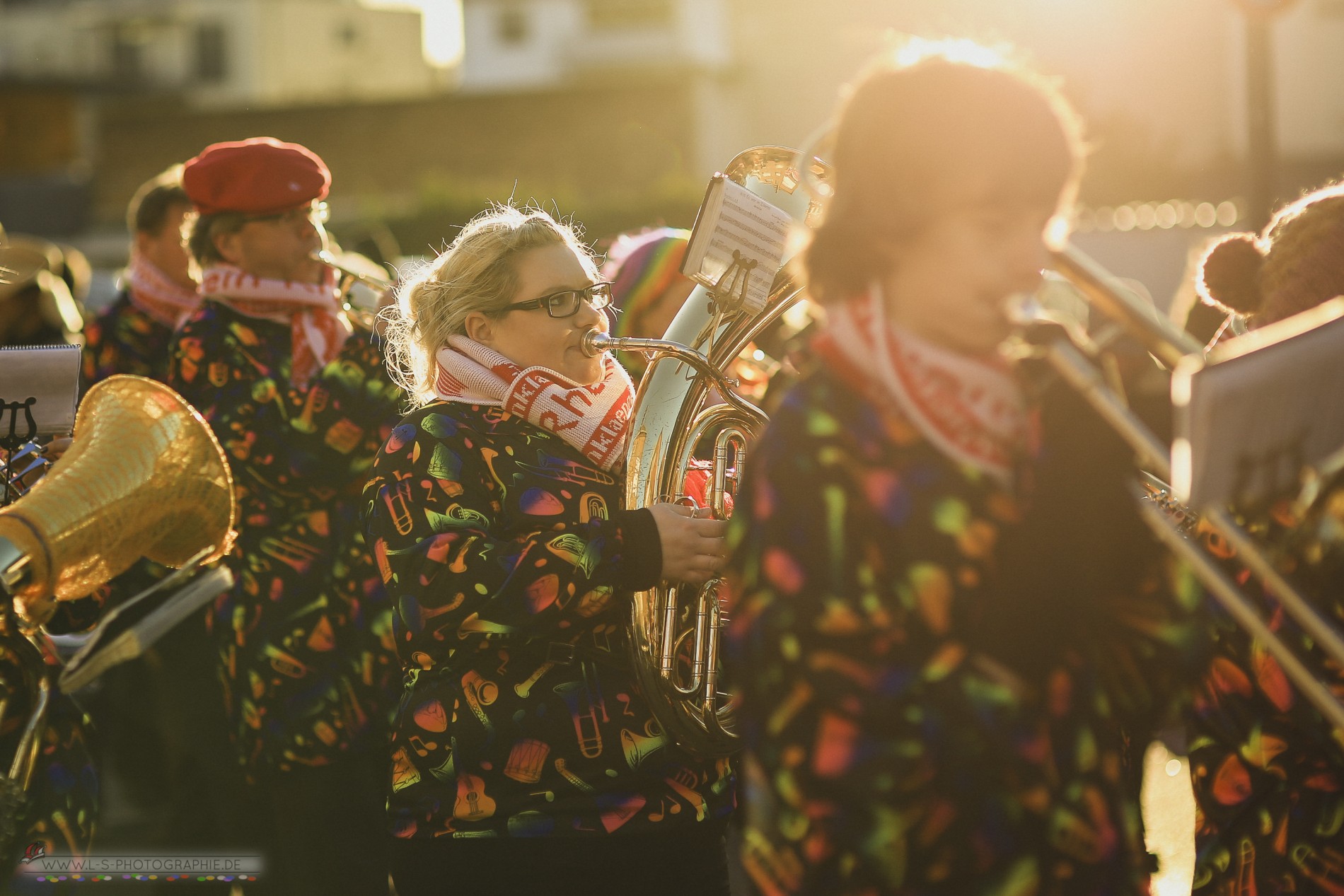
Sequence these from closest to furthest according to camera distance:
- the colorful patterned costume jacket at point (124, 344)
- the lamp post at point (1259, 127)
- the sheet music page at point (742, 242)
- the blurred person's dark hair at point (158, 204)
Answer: the sheet music page at point (742, 242) < the colorful patterned costume jacket at point (124, 344) < the blurred person's dark hair at point (158, 204) < the lamp post at point (1259, 127)

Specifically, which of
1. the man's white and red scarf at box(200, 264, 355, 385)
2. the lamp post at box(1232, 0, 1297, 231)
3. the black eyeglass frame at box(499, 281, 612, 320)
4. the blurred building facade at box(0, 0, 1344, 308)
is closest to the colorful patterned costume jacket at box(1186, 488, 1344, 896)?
the black eyeglass frame at box(499, 281, 612, 320)

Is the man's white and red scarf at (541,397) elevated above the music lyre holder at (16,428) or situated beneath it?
elevated above

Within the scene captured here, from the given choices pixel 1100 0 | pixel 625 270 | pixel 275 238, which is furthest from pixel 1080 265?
pixel 1100 0

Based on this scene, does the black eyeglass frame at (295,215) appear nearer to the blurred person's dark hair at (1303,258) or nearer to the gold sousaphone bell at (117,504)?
the gold sousaphone bell at (117,504)

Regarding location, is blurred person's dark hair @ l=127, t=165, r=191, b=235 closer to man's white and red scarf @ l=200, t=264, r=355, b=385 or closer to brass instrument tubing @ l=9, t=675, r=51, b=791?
man's white and red scarf @ l=200, t=264, r=355, b=385

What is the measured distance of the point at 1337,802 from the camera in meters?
2.20

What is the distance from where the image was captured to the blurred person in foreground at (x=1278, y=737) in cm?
218

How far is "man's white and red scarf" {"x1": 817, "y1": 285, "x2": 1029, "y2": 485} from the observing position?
153 cm

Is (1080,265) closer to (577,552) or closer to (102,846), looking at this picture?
(577,552)

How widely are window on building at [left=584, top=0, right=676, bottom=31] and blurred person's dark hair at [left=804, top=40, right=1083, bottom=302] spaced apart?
40548 mm

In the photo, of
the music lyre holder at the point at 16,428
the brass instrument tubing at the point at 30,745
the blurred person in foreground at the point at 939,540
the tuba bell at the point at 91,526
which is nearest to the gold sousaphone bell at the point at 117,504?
the tuba bell at the point at 91,526

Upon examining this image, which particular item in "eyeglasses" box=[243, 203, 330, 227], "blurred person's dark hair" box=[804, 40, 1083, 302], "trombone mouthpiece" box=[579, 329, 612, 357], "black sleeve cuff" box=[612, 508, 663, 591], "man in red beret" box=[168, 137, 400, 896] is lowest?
Result: "man in red beret" box=[168, 137, 400, 896]

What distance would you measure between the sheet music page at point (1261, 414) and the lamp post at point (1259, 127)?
6232 millimetres

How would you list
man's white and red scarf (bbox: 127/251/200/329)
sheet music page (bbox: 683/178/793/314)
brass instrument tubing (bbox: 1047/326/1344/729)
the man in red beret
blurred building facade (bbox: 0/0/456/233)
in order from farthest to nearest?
blurred building facade (bbox: 0/0/456/233)
man's white and red scarf (bbox: 127/251/200/329)
the man in red beret
sheet music page (bbox: 683/178/793/314)
brass instrument tubing (bbox: 1047/326/1344/729)
